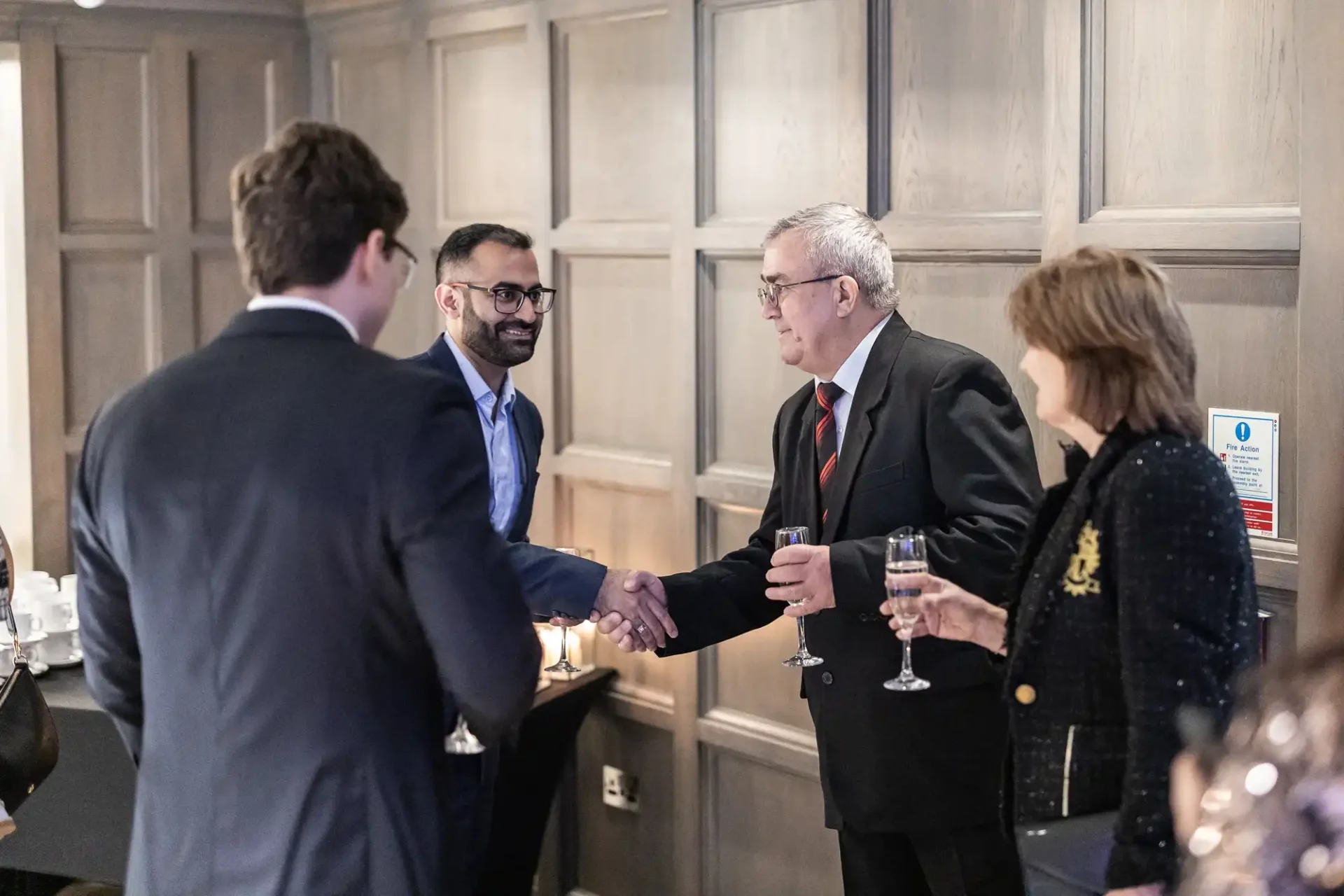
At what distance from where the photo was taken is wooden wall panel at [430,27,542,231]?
4133mm

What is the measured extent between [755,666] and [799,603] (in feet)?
3.21

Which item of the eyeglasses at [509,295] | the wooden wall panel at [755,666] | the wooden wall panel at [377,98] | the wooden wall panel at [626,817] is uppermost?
the wooden wall panel at [377,98]

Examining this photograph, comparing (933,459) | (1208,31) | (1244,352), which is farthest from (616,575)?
(1208,31)

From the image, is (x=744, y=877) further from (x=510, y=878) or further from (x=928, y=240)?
(x=928, y=240)

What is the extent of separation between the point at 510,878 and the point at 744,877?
1.88 feet

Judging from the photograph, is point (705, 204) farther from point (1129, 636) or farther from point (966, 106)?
point (1129, 636)

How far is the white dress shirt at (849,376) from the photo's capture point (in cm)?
295

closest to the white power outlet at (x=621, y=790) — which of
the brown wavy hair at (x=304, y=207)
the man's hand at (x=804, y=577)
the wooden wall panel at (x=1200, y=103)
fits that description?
the man's hand at (x=804, y=577)

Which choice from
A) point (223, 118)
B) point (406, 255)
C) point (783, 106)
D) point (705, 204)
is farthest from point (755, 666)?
point (223, 118)

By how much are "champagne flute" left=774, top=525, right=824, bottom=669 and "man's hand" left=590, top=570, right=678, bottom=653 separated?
31 cm

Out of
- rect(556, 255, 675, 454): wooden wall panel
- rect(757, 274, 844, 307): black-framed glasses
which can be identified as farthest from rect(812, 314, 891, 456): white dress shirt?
rect(556, 255, 675, 454): wooden wall panel

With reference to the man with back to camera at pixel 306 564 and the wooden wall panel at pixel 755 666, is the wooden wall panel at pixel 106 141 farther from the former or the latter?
the man with back to camera at pixel 306 564

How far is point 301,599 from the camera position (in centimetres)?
189

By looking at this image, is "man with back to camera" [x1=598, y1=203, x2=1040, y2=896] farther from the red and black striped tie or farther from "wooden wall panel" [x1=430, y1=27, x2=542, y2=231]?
"wooden wall panel" [x1=430, y1=27, x2=542, y2=231]
